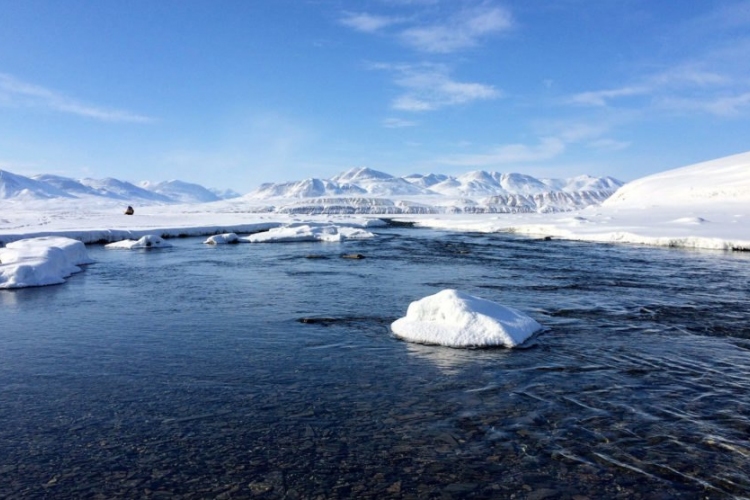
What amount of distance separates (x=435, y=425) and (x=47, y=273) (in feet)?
58.6

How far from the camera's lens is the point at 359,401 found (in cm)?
789

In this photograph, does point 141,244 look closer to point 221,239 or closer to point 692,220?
point 221,239

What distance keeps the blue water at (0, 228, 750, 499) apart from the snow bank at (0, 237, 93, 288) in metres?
2.67

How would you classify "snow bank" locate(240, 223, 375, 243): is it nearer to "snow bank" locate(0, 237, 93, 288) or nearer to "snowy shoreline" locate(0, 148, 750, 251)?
"snowy shoreline" locate(0, 148, 750, 251)

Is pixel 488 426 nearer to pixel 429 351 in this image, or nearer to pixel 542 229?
pixel 429 351

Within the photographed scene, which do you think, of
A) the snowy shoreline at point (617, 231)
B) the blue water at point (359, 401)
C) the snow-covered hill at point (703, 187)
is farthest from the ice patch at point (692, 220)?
the blue water at point (359, 401)

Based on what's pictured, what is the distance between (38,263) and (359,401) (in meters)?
17.0

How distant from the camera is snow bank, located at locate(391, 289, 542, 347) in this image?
10867 millimetres

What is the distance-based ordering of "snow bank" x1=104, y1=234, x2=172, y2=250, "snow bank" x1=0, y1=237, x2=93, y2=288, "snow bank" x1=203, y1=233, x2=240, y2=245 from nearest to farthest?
"snow bank" x1=0, y1=237, x2=93, y2=288 → "snow bank" x1=104, y1=234, x2=172, y2=250 → "snow bank" x1=203, y1=233, x2=240, y2=245

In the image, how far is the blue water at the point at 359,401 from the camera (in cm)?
574

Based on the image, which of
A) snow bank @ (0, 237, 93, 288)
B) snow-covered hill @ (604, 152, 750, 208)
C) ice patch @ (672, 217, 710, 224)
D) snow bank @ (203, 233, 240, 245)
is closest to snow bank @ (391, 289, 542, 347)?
snow bank @ (0, 237, 93, 288)

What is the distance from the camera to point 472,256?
29.3 m

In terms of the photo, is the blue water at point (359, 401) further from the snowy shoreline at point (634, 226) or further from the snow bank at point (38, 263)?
the snowy shoreline at point (634, 226)

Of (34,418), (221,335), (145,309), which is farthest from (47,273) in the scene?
(34,418)
